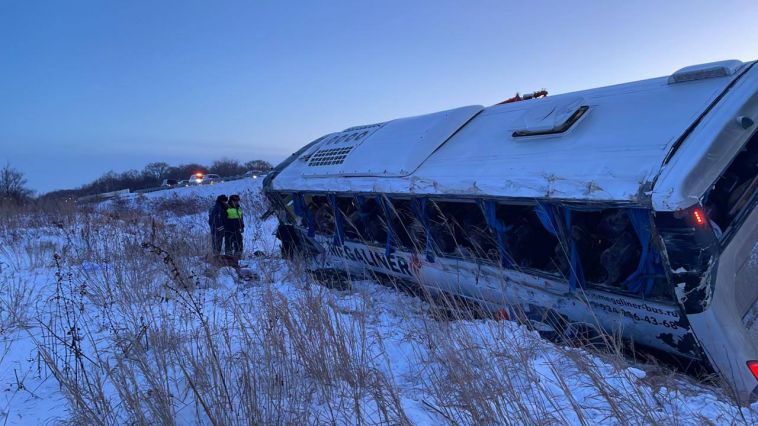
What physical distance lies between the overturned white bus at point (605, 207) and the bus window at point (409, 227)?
0.02 metres

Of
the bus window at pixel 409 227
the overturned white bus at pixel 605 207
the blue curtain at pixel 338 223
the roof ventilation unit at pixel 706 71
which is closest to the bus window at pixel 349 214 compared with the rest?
A: the blue curtain at pixel 338 223

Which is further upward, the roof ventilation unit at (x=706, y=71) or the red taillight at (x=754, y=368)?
the roof ventilation unit at (x=706, y=71)

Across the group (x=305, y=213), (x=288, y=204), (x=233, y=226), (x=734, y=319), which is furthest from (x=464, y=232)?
(x=233, y=226)

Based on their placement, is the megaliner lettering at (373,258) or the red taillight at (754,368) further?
the megaliner lettering at (373,258)

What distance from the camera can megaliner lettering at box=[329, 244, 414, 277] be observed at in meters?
6.26

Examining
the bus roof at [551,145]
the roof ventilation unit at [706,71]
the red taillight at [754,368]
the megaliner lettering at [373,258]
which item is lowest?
the red taillight at [754,368]

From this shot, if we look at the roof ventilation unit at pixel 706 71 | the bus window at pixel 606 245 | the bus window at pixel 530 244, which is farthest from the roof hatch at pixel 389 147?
the roof ventilation unit at pixel 706 71

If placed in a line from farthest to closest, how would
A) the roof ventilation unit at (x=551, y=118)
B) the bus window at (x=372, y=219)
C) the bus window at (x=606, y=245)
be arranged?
the bus window at (x=372, y=219)
the roof ventilation unit at (x=551, y=118)
the bus window at (x=606, y=245)

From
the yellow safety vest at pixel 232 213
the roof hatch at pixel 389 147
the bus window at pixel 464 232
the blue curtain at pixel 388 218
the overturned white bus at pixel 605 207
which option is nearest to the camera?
the overturned white bus at pixel 605 207

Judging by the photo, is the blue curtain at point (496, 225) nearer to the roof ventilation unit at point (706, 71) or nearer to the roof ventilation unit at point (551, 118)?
the roof ventilation unit at point (551, 118)

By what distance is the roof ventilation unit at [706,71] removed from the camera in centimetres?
383

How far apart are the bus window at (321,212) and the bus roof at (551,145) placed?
1.03m

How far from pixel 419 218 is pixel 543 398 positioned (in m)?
2.81

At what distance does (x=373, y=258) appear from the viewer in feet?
22.3
